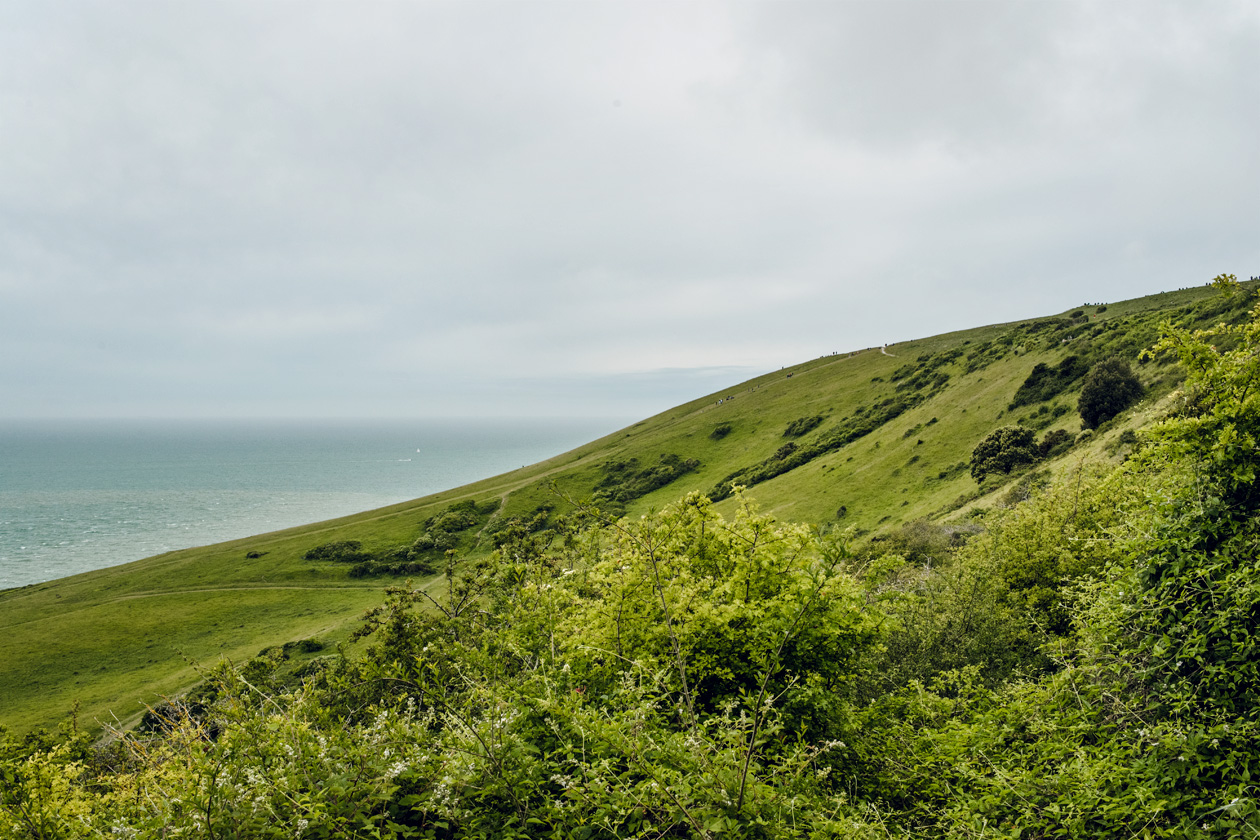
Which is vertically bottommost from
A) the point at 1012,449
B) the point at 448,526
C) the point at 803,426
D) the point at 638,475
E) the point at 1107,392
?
the point at 448,526

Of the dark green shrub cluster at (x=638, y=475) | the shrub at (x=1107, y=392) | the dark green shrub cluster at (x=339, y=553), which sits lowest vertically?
the dark green shrub cluster at (x=339, y=553)

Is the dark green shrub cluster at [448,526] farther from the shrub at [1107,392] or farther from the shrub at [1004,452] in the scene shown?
the shrub at [1107,392]

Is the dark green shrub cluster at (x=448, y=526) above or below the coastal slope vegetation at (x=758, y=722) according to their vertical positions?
below

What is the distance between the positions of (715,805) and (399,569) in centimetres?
9531

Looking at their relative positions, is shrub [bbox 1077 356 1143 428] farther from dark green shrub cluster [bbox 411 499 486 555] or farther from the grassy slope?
dark green shrub cluster [bbox 411 499 486 555]

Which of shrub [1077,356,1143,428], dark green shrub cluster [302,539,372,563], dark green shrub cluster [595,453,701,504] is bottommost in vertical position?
dark green shrub cluster [302,539,372,563]

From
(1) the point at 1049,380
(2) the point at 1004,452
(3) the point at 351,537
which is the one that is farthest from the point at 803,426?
(3) the point at 351,537

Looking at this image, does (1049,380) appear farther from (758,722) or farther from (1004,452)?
(758,722)

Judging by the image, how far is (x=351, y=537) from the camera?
334ft

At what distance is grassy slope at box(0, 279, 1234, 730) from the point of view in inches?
2194

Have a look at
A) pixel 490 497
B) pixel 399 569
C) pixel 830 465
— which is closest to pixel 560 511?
pixel 490 497

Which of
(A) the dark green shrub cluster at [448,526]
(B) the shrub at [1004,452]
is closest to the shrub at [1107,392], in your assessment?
(B) the shrub at [1004,452]

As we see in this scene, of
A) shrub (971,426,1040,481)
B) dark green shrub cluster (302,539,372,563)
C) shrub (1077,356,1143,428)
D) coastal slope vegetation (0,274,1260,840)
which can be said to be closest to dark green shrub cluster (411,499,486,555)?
dark green shrub cluster (302,539,372,563)

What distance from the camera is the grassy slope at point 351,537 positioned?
183 ft
